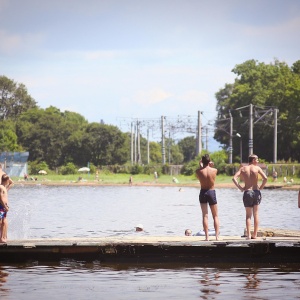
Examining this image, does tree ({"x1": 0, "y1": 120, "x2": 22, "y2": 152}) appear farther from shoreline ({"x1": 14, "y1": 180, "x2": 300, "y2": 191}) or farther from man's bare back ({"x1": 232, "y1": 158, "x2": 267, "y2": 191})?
man's bare back ({"x1": 232, "y1": 158, "x2": 267, "y2": 191})

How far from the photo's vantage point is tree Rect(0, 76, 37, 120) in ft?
637

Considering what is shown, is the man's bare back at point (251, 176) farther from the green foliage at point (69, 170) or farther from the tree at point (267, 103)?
the green foliage at point (69, 170)

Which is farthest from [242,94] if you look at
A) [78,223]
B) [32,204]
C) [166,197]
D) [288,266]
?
[288,266]

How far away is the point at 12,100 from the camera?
19500 centimetres

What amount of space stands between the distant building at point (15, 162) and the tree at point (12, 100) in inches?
2320

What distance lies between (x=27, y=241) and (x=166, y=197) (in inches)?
2255

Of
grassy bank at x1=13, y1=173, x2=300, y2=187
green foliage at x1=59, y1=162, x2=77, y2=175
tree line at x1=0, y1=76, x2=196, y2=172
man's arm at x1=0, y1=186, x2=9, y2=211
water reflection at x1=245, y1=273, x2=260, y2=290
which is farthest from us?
tree line at x1=0, y1=76, x2=196, y2=172

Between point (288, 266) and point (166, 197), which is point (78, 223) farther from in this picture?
point (166, 197)

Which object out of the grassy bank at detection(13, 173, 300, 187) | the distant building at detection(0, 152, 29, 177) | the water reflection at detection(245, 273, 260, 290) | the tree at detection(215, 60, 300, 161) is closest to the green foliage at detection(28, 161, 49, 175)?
the grassy bank at detection(13, 173, 300, 187)

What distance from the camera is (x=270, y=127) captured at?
129750 millimetres

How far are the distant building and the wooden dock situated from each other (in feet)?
357

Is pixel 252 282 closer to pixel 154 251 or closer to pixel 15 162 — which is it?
pixel 154 251

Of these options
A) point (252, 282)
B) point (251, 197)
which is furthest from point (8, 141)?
point (252, 282)

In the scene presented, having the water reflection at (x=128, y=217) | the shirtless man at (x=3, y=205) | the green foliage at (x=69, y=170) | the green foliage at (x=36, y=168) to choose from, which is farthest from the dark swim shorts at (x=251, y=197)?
the green foliage at (x=36, y=168)
